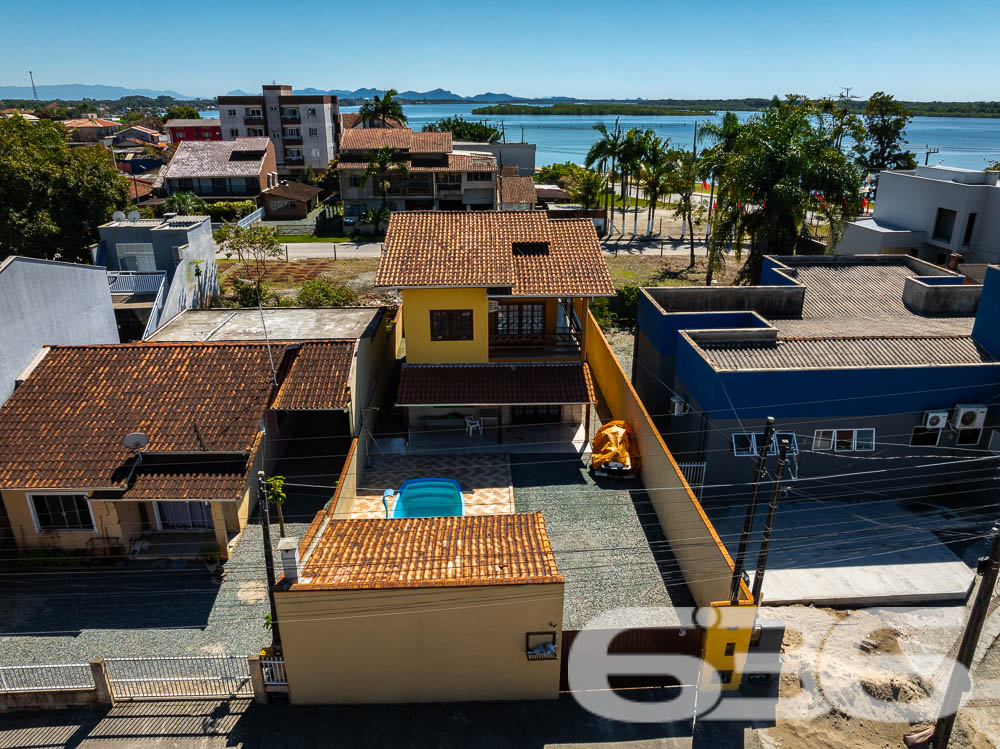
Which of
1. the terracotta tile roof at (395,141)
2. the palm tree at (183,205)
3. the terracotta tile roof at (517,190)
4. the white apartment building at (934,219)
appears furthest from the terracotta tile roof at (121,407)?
the terracotta tile roof at (395,141)

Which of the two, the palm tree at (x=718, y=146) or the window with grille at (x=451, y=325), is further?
the palm tree at (x=718, y=146)

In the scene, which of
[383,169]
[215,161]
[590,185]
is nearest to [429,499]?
[590,185]

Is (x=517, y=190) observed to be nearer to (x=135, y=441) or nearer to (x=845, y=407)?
(x=845, y=407)

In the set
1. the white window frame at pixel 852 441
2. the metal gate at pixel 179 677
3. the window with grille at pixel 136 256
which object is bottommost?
the metal gate at pixel 179 677

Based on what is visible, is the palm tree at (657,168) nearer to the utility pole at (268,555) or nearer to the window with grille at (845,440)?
the window with grille at (845,440)

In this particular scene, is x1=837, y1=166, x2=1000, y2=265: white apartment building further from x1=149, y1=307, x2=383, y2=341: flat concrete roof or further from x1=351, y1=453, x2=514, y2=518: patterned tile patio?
x1=149, y1=307, x2=383, y2=341: flat concrete roof

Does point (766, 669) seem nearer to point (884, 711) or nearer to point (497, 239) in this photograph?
point (884, 711)
